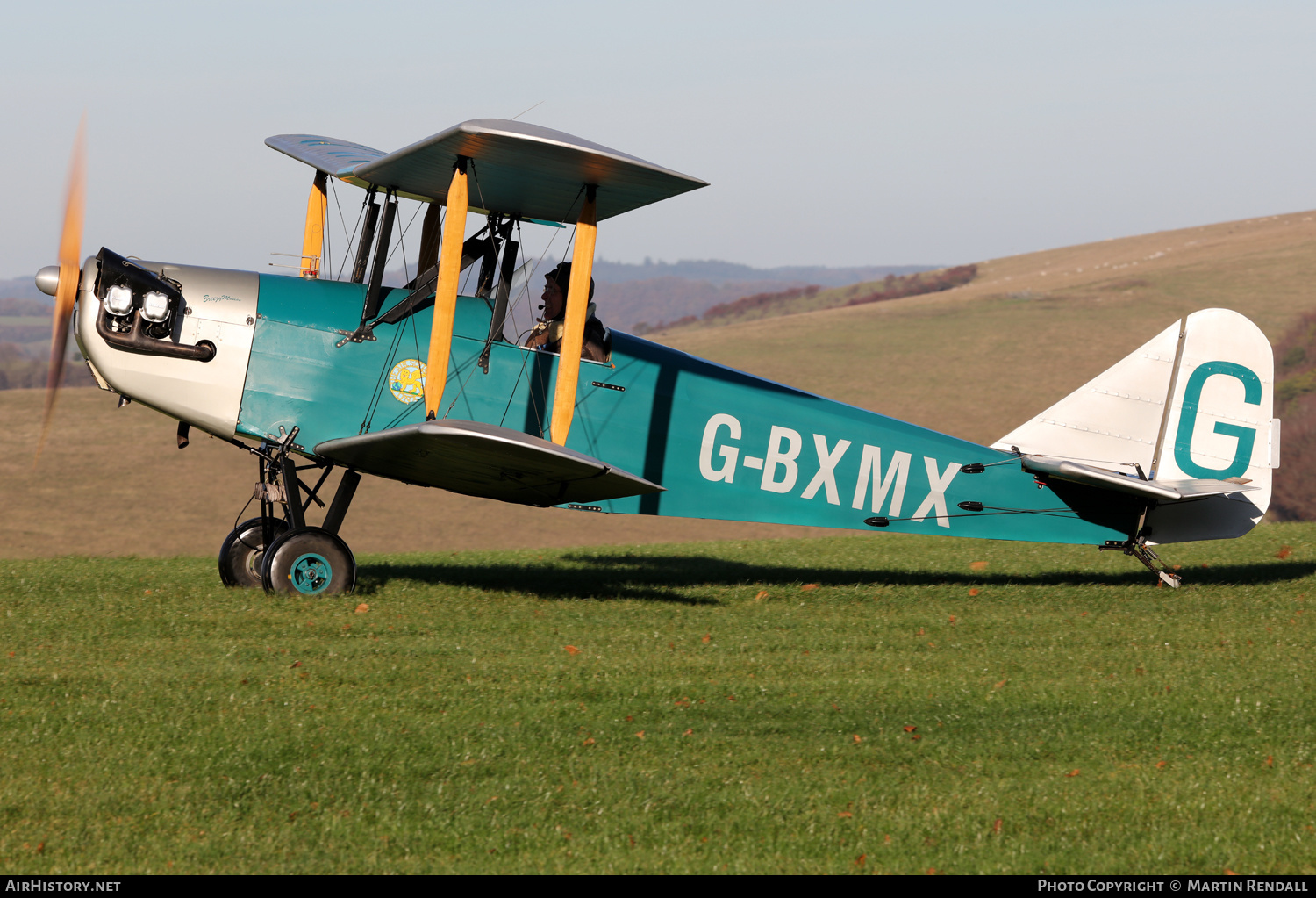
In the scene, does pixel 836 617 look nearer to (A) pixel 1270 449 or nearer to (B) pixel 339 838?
(A) pixel 1270 449

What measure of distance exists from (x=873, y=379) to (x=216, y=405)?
178ft

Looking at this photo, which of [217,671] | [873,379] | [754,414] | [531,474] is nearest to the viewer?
[217,671]

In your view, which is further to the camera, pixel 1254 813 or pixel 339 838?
pixel 1254 813

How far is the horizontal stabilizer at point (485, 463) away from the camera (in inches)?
276

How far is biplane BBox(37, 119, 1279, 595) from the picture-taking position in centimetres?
784

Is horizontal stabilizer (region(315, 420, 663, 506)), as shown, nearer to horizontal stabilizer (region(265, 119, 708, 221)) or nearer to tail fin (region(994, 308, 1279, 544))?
horizontal stabilizer (region(265, 119, 708, 221))

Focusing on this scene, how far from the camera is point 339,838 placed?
13.5ft

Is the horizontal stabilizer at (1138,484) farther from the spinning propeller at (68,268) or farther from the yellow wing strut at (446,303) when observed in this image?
the spinning propeller at (68,268)

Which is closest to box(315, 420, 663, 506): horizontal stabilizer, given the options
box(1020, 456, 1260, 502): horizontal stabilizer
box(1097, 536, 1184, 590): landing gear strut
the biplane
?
the biplane

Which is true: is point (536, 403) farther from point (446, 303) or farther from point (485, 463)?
point (446, 303)

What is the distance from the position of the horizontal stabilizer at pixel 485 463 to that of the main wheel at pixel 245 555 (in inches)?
45.8

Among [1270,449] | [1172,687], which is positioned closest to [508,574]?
[1172,687]

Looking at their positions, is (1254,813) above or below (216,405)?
below

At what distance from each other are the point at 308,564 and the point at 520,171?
10.7ft
